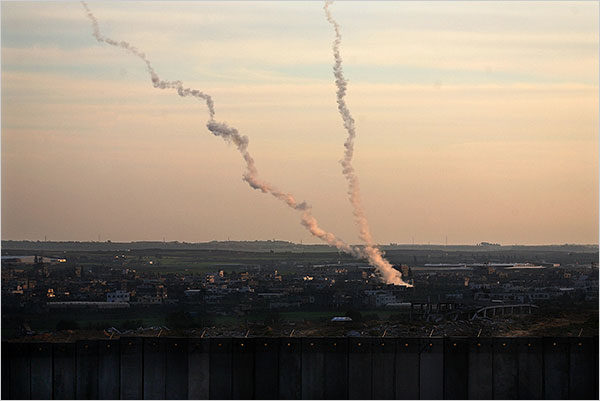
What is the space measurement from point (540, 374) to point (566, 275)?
15917cm

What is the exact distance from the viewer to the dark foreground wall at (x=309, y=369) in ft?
108

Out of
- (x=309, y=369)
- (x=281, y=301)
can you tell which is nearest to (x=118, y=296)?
(x=281, y=301)

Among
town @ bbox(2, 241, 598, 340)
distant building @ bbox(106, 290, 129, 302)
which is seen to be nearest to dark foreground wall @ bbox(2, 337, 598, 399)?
town @ bbox(2, 241, 598, 340)

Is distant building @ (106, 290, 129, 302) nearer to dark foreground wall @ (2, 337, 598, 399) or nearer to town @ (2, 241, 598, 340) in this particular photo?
town @ (2, 241, 598, 340)

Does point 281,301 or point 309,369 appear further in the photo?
point 281,301

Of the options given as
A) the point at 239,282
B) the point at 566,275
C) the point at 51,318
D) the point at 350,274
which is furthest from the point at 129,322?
the point at 566,275

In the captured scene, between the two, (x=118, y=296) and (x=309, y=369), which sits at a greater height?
(x=309, y=369)

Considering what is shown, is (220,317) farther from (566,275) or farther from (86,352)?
(566,275)

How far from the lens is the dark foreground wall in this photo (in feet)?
108

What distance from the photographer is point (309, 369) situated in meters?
33.1

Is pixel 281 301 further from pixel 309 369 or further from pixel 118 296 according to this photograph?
pixel 309 369

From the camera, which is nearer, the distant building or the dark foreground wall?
the dark foreground wall

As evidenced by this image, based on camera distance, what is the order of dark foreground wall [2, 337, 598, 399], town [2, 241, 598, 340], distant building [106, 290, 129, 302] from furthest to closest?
distant building [106, 290, 129, 302] → town [2, 241, 598, 340] → dark foreground wall [2, 337, 598, 399]

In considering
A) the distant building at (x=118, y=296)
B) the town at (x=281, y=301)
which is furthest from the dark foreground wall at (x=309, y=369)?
the distant building at (x=118, y=296)
